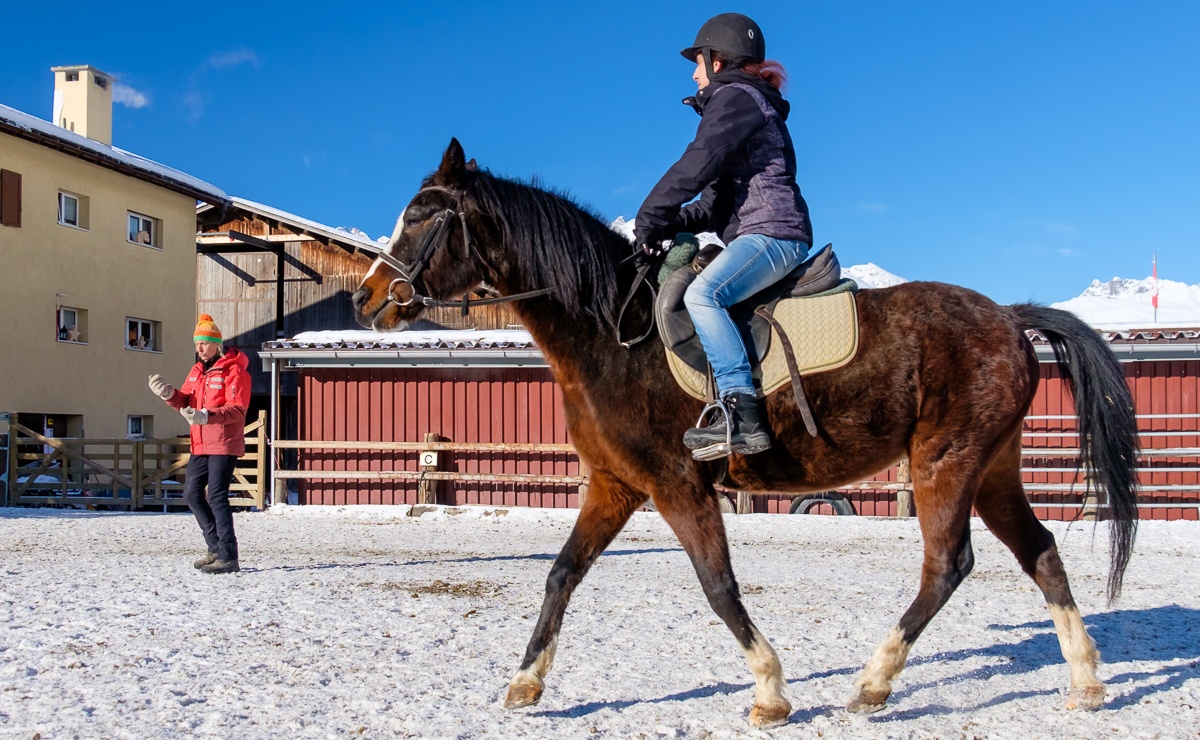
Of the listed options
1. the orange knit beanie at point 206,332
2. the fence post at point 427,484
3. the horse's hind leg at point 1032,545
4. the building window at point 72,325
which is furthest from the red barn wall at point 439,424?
the horse's hind leg at point 1032,545

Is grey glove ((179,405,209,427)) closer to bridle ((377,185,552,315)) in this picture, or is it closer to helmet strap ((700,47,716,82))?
bridle ((377,185,552,315))

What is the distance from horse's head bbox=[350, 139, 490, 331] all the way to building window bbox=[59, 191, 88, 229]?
2170 centimetres

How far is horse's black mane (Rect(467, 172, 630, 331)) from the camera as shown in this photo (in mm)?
4371

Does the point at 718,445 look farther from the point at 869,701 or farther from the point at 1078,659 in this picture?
the point at 1078,659

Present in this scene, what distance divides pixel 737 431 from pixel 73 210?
2354 centimetres

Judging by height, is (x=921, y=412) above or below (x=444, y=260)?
below

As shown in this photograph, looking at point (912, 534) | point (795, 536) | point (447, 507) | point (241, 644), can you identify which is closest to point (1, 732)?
point (241, 644)

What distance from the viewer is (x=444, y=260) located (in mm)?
4461

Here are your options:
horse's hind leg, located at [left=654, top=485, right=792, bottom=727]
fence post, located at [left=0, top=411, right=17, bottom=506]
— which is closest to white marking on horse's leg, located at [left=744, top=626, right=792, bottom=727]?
horse's hind leg, located at [left=654, top=485, right=792, bottom=727]

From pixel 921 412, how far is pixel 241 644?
384 cm

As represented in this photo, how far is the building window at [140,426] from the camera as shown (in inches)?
Answer: 960

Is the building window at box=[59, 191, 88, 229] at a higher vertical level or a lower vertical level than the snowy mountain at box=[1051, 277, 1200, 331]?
higher

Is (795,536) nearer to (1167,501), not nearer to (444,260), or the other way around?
(1167,501)

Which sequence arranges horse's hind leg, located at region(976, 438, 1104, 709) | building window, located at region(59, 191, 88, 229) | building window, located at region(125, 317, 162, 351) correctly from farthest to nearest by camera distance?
building window, located at region(125, 317, 162, 351) < building window, located at region(59, 191, 88, 229) < horse's hind leg, located at region(976, 438, 1104, 709)
